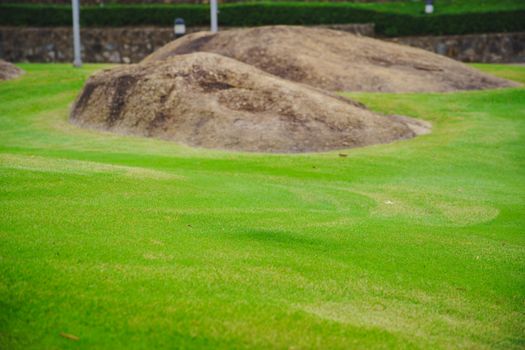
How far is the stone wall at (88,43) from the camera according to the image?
39.2 metres

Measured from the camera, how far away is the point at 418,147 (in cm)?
1510

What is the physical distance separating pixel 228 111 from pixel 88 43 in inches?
1031

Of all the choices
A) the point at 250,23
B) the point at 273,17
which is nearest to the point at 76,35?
the point at 250,23

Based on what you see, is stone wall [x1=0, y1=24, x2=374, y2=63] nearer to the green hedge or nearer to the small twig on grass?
the green hedge

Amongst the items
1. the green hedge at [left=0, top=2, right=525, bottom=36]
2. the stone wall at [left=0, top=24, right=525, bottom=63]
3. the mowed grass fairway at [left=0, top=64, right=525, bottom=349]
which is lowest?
the mowed grass fairway at [left=0, top=64, right=525, bottom=349]

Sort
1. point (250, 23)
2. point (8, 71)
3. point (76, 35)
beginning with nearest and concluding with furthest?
1. point (8, 71)
2. point (76, 35)
3. point (250, 23)

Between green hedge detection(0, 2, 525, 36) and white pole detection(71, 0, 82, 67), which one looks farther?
green hedge detection(0, 2, 525, 36)

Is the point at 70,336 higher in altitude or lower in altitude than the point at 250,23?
lower

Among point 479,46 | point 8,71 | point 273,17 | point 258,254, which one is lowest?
point 258,254

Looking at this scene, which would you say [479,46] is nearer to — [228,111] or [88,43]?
[88,43]

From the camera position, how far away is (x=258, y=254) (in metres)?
6.82

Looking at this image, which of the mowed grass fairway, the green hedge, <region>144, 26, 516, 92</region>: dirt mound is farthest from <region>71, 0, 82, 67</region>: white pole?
the mowed grass fairway

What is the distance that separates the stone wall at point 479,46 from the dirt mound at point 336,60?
12.7 meters

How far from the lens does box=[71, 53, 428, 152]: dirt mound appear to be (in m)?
15.2
